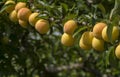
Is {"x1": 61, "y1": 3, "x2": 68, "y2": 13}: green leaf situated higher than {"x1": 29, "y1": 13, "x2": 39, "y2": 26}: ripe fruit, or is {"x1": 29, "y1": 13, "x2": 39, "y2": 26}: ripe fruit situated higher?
{"x1": 61, "y1": 3, "x2": 68, "y2": 13}: green leaf

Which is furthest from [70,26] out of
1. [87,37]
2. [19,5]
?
[19,5]

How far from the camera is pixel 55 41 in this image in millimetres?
3441

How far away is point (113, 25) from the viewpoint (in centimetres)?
136

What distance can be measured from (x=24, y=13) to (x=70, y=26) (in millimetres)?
278

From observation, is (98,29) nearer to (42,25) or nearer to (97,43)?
(97,43)

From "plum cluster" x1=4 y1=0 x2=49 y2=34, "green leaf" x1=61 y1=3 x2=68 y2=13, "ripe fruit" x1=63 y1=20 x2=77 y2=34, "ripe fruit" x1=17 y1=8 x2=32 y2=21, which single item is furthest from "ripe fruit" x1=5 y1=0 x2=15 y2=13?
"ripe fruit" x1=63 y1=20 x2=77 y2=34

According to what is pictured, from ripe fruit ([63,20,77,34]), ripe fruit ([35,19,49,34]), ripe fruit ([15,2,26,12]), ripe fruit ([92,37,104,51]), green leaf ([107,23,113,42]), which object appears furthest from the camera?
ripe fruit ([15,2,26,12])

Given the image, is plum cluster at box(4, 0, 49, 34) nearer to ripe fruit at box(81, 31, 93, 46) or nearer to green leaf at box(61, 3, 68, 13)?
green leaf at box(61, 3, 68, 13)

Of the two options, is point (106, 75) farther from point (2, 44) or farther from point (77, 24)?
point (77, 24)

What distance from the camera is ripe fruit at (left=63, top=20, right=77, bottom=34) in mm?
1541

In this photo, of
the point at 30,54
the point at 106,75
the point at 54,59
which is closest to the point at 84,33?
the point at 30,54

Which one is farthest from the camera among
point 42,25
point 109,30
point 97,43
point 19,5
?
point 19,5

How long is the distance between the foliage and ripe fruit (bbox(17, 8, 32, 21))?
0.04 metres

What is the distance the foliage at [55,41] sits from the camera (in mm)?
1579
